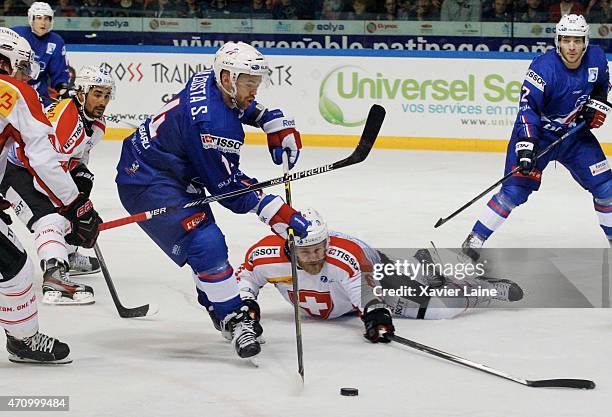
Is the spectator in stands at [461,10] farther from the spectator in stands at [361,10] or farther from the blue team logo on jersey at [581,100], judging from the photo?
the blue team logo on jersey at [581,100]

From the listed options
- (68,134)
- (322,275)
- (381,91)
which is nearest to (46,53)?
(381,91)

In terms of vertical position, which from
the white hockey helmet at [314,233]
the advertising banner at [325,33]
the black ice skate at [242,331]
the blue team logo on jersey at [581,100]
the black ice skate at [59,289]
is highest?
the blue team logo on jersey at [581,100]

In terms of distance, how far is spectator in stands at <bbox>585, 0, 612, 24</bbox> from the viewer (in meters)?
9.75

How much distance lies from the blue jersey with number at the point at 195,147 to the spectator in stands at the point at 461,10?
5813 mm

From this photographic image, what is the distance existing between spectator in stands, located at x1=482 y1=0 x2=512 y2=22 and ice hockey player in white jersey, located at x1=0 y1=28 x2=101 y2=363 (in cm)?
625

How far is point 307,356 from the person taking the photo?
4398 millimetres

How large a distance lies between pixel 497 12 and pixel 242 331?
6366 mm

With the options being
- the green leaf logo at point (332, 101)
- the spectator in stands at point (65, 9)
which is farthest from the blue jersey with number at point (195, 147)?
the spectator in stands at point (65, 9)

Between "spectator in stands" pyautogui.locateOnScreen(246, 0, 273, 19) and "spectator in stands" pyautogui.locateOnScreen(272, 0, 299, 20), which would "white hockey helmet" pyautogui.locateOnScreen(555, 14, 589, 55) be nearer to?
"spectator in stands" pyautogui.locateOnScreen(272, 0, 299, 20)

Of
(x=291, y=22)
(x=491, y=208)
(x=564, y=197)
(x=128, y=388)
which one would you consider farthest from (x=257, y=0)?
(x=128, y=388)

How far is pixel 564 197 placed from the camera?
786 cm

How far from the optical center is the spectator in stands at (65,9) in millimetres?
10836

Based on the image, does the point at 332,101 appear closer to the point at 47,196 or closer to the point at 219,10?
the point at 219,10

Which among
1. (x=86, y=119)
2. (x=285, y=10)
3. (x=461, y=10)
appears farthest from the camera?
(x=285, y=10)
